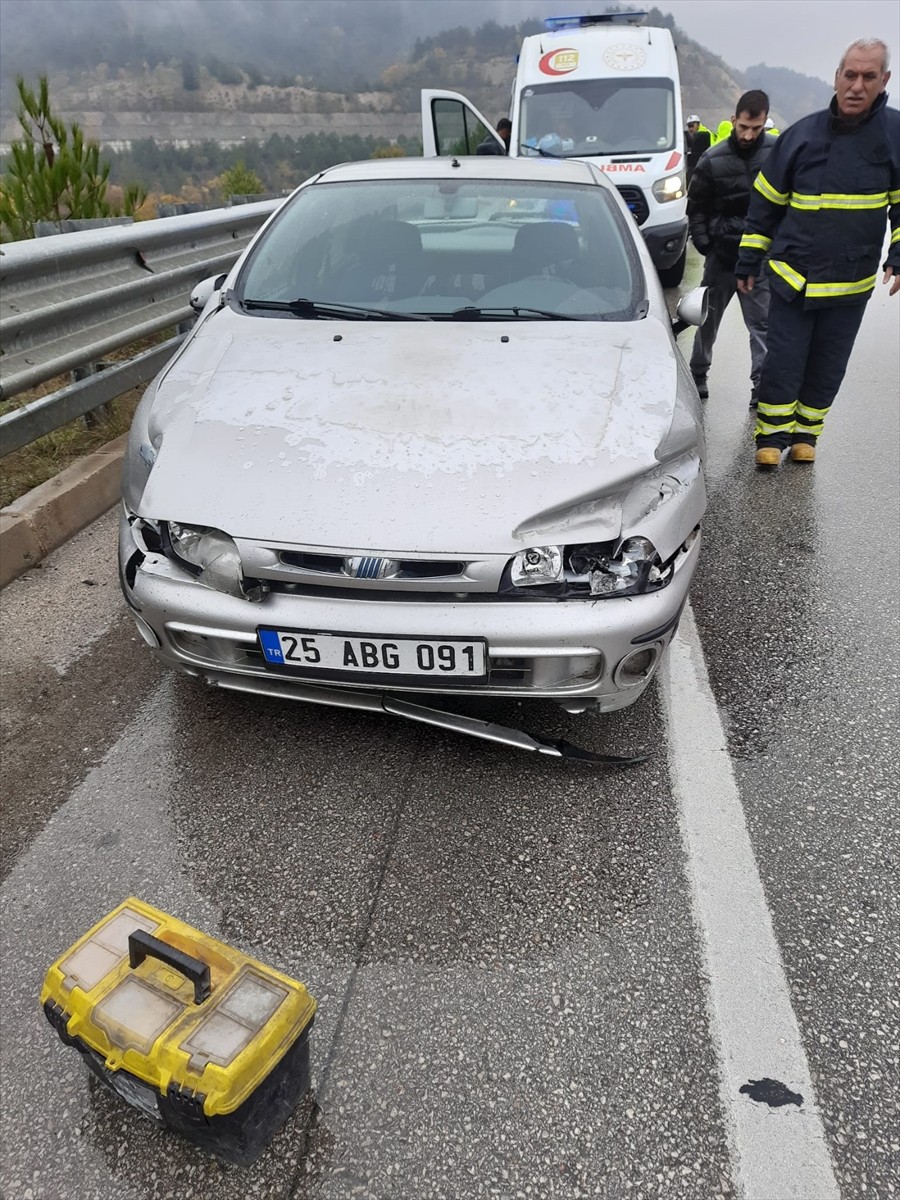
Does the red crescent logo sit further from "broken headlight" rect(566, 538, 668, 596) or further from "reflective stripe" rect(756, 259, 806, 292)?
"broken headlight" rect(566, 538, 668, 596)

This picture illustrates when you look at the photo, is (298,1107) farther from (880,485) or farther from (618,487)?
(880,485)

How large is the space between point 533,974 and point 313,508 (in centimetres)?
126

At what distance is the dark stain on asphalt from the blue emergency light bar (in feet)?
41.5

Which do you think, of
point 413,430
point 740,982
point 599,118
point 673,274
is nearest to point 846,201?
point 413,430

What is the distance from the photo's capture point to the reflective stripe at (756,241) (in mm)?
4547

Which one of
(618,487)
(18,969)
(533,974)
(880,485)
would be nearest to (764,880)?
(533,974)

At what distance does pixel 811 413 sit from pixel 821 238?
935 millimetres

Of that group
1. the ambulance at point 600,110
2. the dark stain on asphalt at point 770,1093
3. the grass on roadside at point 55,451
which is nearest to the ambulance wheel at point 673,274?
the ambulance at point 600,110

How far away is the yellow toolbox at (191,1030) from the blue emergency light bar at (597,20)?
12.7 metres

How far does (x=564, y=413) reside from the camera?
2.53m

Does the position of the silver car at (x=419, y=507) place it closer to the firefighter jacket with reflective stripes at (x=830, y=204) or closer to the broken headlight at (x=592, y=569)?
the broken headlight at (x=592, y=569)

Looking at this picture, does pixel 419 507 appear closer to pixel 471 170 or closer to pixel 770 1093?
pixel 770 1093

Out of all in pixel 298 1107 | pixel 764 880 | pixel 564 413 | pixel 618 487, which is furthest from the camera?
pixel 564 413

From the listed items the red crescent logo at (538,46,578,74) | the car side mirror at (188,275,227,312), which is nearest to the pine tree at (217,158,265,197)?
the red crescent logo at (538,46,578,74)
